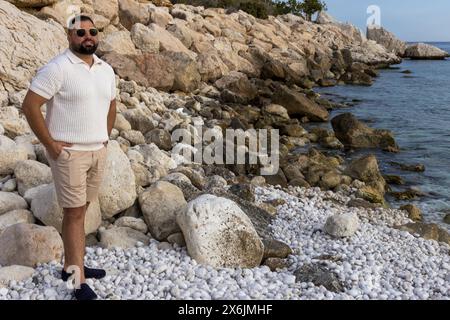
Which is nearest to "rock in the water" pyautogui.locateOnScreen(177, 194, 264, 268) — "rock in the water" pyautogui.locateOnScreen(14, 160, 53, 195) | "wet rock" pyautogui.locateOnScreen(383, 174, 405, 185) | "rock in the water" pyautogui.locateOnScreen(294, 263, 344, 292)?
"rock in the water" pyautogui.locateOnScreen(294, 263, 344, 292)

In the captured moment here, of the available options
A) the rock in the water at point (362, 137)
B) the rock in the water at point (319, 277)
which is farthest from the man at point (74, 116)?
the rock in the water at point (362, 137)

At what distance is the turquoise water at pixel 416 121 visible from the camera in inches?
503

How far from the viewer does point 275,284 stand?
5441 mm

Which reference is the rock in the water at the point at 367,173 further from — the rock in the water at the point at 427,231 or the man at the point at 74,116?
the man at the point at 74,116

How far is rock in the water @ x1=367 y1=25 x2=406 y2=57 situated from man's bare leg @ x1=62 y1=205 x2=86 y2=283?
75.6 metres

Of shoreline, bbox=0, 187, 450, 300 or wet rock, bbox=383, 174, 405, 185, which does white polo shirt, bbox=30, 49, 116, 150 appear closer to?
shoreline, bbox=0, 187, 450, 300

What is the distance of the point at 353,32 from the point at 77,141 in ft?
211

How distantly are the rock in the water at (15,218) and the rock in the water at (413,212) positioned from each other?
25.2 feet

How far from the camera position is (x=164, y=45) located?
794 inches

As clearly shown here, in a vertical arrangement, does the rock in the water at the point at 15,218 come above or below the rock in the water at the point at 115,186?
below

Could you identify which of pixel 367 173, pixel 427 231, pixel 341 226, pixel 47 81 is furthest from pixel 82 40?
pixel 367 173
